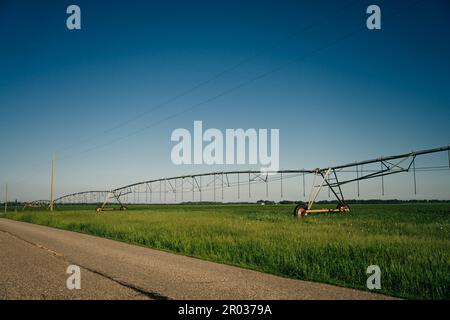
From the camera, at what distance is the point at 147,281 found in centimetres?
805

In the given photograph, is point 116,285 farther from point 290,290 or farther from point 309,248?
point 309,248

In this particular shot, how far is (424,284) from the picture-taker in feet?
25.6

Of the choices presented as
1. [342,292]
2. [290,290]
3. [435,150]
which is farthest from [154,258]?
[435,150]

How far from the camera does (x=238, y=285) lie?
777 centimetres

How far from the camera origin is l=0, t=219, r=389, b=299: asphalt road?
22.7 feet

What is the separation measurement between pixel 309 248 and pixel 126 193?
285 ft

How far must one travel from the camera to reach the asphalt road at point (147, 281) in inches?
272

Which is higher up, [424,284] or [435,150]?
[435,150]

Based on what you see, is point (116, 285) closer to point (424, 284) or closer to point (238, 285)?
point (238, 285)

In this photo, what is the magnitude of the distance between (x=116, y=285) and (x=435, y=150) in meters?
28.6

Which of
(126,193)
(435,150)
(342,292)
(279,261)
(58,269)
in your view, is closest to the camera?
(342,292)
